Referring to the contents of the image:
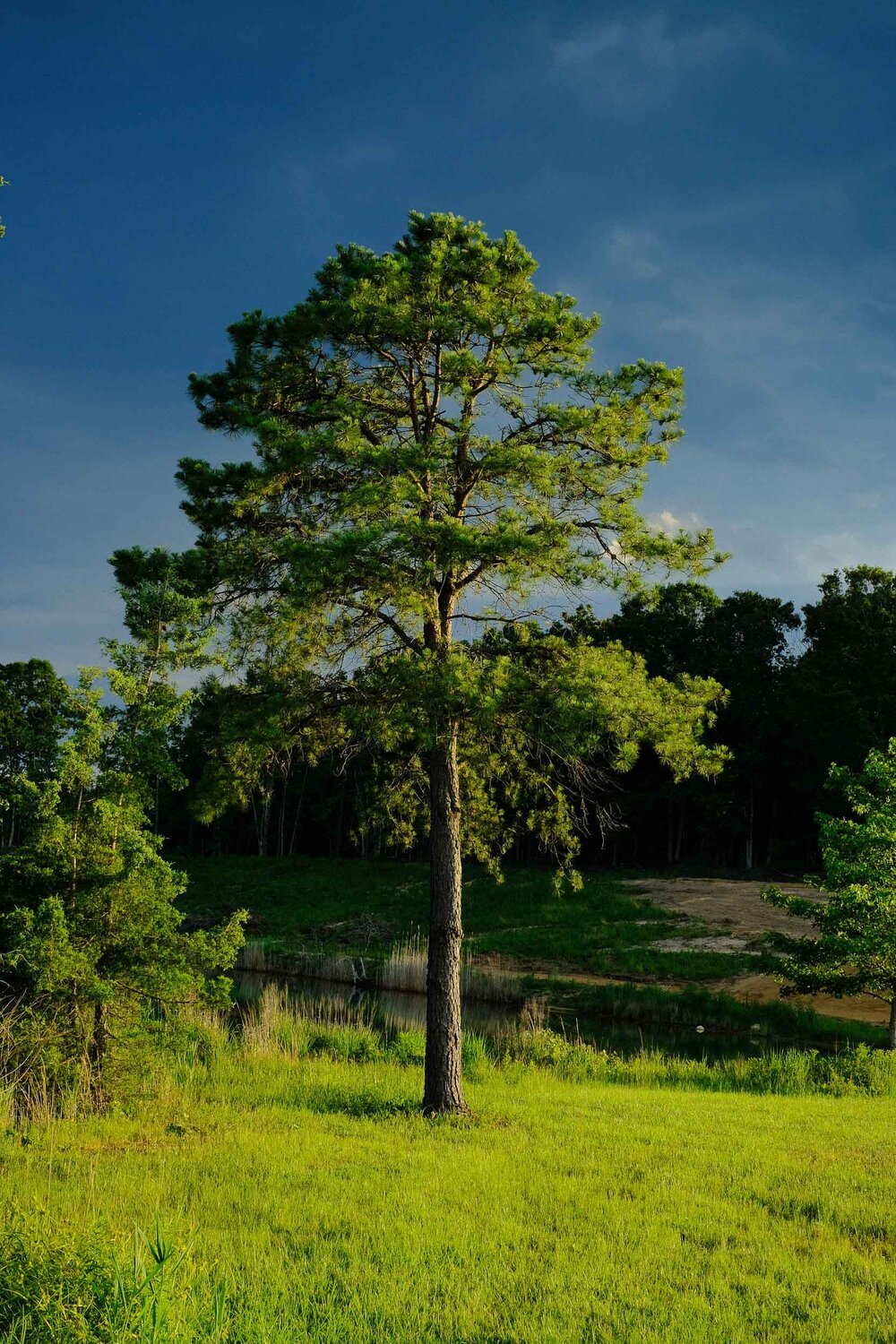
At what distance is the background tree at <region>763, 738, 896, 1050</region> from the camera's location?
15.9 meters

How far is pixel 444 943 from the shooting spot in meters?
10.8

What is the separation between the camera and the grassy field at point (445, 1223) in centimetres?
477

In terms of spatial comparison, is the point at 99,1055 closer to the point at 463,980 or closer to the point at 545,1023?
the point at 545,1023

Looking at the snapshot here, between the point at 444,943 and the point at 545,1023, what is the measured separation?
1094 cm

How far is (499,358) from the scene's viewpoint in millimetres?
11781

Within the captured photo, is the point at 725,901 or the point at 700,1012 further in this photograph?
the point at 725,901

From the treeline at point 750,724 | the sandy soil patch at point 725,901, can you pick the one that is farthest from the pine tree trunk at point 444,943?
the treeline at point 750,724

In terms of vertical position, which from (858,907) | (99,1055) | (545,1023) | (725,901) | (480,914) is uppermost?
(858,907)

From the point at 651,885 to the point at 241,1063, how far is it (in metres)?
27.7

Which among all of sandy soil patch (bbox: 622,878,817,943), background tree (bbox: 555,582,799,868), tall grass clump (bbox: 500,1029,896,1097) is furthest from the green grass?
background tree (bbox: 555,582,799,868)

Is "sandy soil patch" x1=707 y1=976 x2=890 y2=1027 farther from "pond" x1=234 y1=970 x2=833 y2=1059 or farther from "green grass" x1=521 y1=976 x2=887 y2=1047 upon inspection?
"pond" x1=234 y1=970 x2=833 y2=1059

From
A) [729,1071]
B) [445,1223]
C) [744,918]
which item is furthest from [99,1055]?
[744,918]

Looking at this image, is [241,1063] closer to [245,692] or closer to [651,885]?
[245,692]

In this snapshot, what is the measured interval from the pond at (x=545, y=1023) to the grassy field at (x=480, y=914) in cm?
256
